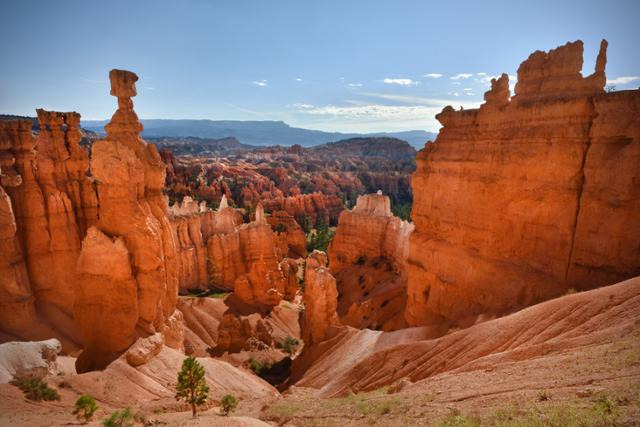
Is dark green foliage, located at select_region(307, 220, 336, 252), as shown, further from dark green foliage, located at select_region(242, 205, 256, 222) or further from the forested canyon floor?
the forested canyon floor

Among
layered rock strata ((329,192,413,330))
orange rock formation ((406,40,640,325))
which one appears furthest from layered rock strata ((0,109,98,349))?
layered rock strata ((329,192,413,330))

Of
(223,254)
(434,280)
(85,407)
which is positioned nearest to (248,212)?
(223,254)

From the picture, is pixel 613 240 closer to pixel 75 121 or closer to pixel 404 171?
pixel 75 121

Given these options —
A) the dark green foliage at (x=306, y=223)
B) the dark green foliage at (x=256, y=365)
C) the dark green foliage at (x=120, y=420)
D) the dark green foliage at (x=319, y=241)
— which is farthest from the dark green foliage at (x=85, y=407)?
the dark green foliage at (x=306, y=223)

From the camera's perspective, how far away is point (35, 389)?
11.1 meters

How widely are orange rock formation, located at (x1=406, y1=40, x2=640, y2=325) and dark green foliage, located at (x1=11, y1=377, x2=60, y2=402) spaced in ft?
50.4

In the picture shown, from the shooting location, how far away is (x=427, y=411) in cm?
898

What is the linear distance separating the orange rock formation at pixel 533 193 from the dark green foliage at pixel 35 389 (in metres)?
15.3

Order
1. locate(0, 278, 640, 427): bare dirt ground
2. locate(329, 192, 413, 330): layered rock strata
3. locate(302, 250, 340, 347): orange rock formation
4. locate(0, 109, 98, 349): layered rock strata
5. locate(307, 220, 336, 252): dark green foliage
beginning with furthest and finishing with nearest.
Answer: locate(307, 220, 336, 252): dark green foliage, locate(329, 192, 413, 330): layered rock strata, locate(302, 250, 340, 347): orange rock formation, locate(0, 109, 98, 349): layered rock strata, locate(0, 278, 640, 427): bare dirt ground

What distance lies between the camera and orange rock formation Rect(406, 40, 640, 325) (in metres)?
13.3

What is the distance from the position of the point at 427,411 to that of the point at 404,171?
107 meters

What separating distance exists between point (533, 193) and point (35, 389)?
18199 millimetres

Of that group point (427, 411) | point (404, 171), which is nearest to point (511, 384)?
point (427, 411)

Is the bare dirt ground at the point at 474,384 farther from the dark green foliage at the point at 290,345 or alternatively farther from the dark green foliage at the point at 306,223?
the dark green foliage at the point at 306,223
